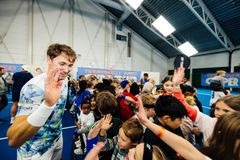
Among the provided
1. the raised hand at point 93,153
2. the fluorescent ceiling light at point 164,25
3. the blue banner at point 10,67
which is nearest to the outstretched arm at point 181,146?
the raised hand at point 93,153

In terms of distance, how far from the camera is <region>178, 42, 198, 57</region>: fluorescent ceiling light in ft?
40.9

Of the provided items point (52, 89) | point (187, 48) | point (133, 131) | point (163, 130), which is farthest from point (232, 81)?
point (52, 89)

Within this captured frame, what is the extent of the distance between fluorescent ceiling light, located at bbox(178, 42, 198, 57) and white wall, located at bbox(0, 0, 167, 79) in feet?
13.3

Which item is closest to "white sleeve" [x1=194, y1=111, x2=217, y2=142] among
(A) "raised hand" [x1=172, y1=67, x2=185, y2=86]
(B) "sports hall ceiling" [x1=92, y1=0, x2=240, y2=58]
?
(A) "raised hand" [x1=172, y1=67, x2=185, y2=86]

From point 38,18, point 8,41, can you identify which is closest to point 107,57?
point 38,18

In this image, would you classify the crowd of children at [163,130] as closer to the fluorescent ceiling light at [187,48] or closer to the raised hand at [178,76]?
the raised hand at [178,76]

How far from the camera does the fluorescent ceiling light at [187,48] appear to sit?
40.9 feet

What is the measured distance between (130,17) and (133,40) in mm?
2600

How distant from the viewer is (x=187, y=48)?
1290cm

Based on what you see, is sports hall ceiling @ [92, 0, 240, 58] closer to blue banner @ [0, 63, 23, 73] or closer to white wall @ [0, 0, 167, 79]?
white wall @ [0, 0, 167, 79]

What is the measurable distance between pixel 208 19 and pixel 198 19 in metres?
0.56

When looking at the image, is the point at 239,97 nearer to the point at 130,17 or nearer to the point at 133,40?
the point at 130,17

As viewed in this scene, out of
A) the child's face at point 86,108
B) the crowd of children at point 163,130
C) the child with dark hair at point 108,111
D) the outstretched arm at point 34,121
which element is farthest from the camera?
the child's face at point 86,108

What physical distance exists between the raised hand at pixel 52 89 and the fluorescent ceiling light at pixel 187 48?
42.3 feet
